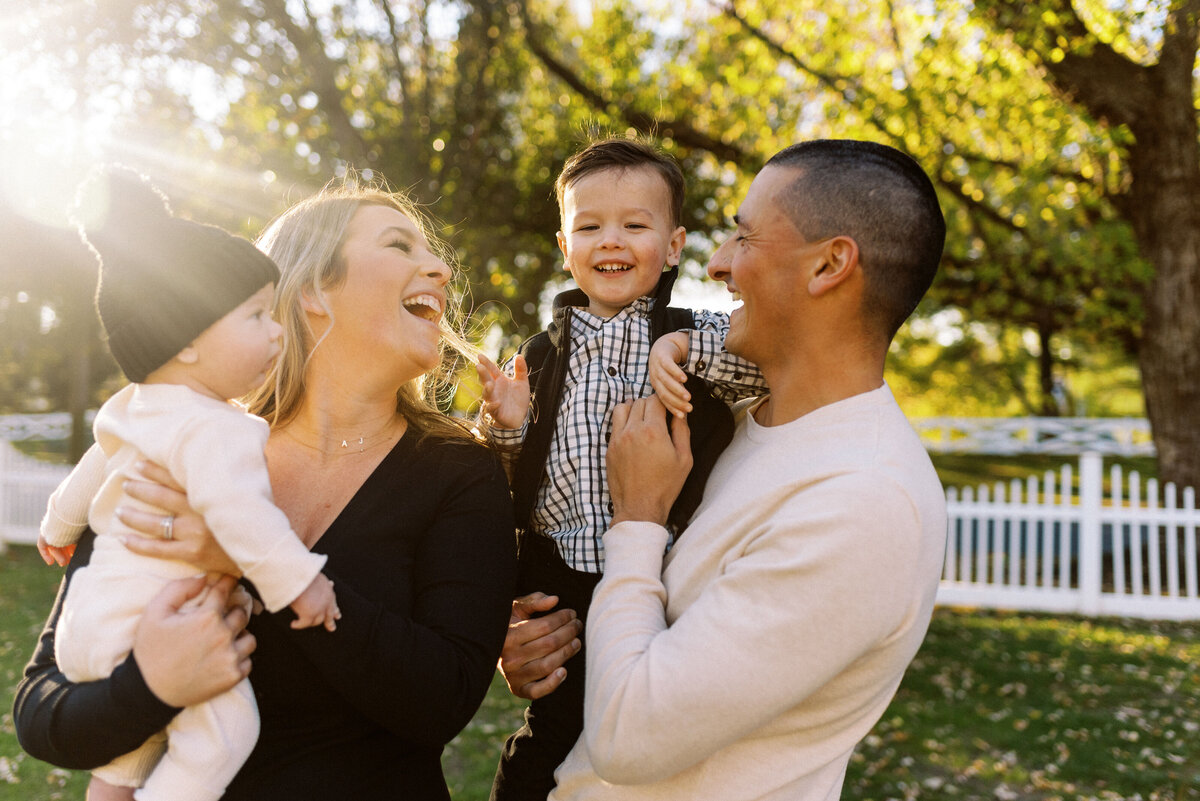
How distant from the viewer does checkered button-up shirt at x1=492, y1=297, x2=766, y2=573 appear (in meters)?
2.38

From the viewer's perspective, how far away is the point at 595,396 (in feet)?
8.35

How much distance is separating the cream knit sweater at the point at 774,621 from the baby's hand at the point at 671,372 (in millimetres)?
338

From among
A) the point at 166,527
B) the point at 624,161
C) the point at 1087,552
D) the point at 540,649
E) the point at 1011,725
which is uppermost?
the point at 624,161

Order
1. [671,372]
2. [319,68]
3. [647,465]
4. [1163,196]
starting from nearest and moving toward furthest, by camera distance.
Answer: [647,465], [671,372], [319,68], [1163,196]

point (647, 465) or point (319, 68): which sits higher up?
point (319, 68)

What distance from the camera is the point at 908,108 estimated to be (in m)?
8.88

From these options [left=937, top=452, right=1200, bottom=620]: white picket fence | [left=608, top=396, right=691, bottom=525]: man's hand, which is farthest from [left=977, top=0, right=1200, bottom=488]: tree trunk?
[left=608, top=396, right=691, bottom=525]: man's hand

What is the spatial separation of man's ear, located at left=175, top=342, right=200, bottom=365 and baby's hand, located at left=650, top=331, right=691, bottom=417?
109 cm

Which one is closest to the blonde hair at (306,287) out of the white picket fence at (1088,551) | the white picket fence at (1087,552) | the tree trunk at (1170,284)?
the white picket fence at (1087,552)

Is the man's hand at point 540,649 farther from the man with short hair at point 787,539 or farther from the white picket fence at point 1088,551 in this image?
the white picket fence at point 1088,551

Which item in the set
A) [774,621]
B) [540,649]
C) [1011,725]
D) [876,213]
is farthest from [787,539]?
[1011,725]

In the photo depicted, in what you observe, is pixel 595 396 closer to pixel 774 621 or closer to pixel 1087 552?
pixel 774 621

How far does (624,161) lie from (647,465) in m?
1.15

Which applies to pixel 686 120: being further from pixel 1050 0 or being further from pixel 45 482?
pixel 45 482
